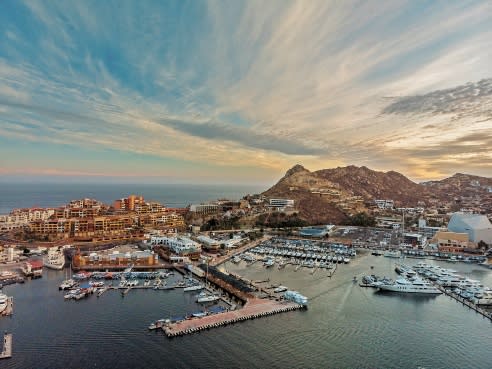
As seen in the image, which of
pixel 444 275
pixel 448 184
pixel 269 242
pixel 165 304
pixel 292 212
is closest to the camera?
pixel 165 304

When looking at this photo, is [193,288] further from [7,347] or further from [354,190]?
[354,190]

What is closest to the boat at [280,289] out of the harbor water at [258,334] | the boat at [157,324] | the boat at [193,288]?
the harbor water at [258,334]

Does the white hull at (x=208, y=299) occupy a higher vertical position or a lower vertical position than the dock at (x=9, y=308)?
higher

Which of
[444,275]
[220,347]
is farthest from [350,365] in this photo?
[444,275]

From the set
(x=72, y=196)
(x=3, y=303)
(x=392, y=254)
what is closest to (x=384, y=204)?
(x=392, y=254)

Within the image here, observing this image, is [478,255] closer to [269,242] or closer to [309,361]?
[269,242]

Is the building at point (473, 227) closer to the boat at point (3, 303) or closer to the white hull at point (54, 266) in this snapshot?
the white hull at point (54, 266)
